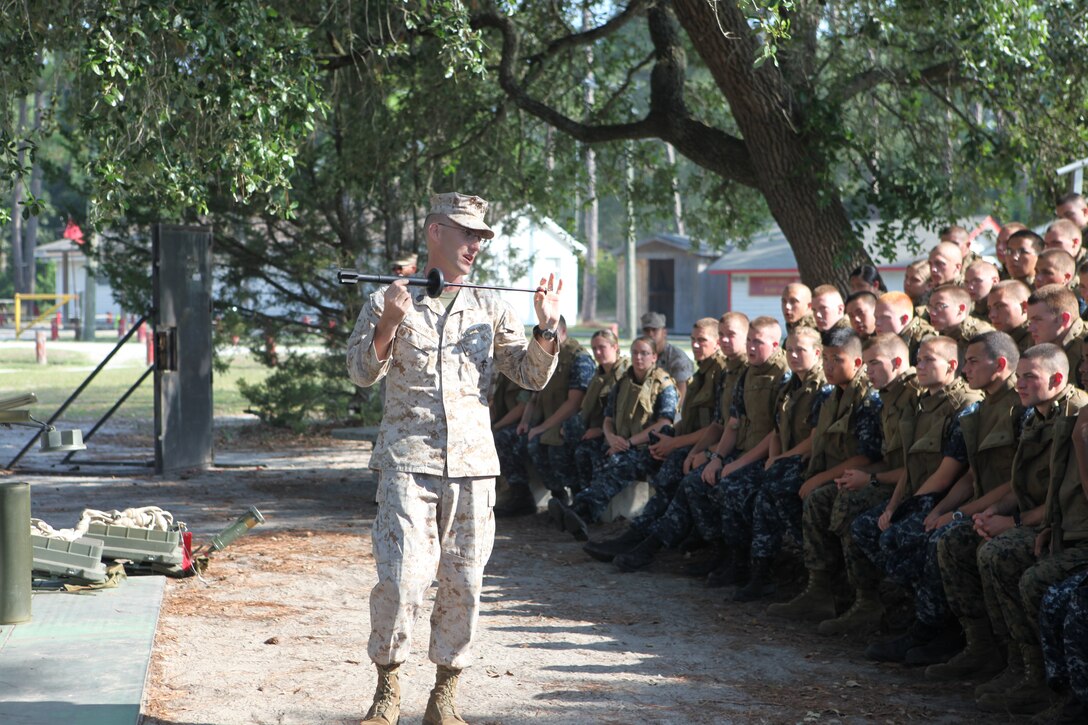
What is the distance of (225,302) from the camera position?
16.0 m

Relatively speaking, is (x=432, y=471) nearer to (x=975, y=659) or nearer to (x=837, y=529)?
(x=975, y=659)

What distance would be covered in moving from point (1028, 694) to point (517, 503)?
19.6 ft

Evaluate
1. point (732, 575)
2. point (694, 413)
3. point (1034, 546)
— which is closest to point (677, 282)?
point (694, 413)

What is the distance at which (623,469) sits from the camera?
9.58 metres

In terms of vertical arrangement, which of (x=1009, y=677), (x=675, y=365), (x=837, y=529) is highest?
(x=675, y=365)

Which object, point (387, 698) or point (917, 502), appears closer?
point (387, 698)

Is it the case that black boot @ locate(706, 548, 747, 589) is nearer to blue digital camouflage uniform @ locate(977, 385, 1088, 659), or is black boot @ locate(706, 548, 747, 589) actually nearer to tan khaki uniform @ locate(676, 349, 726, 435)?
tan khaki uniform @ locate(676, 349, 726, 435)

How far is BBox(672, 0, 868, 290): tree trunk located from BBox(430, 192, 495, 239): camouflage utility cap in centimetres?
595

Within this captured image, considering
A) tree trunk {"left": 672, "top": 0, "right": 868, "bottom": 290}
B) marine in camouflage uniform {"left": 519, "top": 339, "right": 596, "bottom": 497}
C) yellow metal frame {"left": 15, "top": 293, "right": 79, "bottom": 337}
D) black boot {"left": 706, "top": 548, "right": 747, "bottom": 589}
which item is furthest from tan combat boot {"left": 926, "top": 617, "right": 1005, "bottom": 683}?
yellow metal frame {"left": 15, "top": 293, "right": 79, "bottom": 337}

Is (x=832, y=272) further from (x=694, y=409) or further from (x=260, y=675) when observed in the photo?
(x=260, y=675)

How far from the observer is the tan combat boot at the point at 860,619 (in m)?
6.77

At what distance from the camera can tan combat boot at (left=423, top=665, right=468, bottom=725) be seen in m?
4.96

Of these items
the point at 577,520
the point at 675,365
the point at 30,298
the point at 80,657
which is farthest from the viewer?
the point at 30,298

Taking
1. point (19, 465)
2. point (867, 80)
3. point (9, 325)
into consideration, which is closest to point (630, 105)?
point (867, 80)
